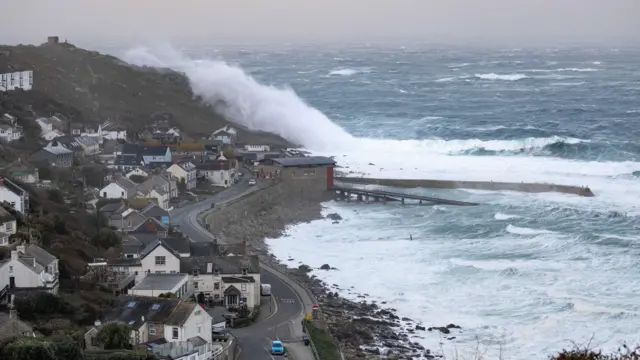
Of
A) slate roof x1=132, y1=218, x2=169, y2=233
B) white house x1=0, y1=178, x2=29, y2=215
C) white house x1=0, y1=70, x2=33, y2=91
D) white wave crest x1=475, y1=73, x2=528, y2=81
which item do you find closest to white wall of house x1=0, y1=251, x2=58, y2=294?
white house x1=0, y1=178, x2=29, y2=215

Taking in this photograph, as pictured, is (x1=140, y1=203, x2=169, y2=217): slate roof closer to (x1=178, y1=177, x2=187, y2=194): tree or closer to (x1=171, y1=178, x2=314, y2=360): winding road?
(x1=171, y1=178, x2=314, y2=360): winding road

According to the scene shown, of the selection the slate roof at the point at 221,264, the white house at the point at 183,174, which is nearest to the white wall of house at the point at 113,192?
the white house at the point at 183,174

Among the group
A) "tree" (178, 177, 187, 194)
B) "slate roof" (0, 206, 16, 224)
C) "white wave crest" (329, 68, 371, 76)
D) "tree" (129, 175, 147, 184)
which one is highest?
"slate roof" (0, 206, 16, 224)

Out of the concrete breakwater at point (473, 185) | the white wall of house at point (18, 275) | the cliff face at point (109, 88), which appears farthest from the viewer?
the cliff face at point (109, 88)

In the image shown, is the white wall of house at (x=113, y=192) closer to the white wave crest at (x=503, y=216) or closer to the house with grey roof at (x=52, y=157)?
the house with grey roof at (x=52, y=157)

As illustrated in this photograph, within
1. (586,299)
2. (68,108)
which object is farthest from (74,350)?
(68,108)

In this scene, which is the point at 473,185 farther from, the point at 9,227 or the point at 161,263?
the point at 9,227
